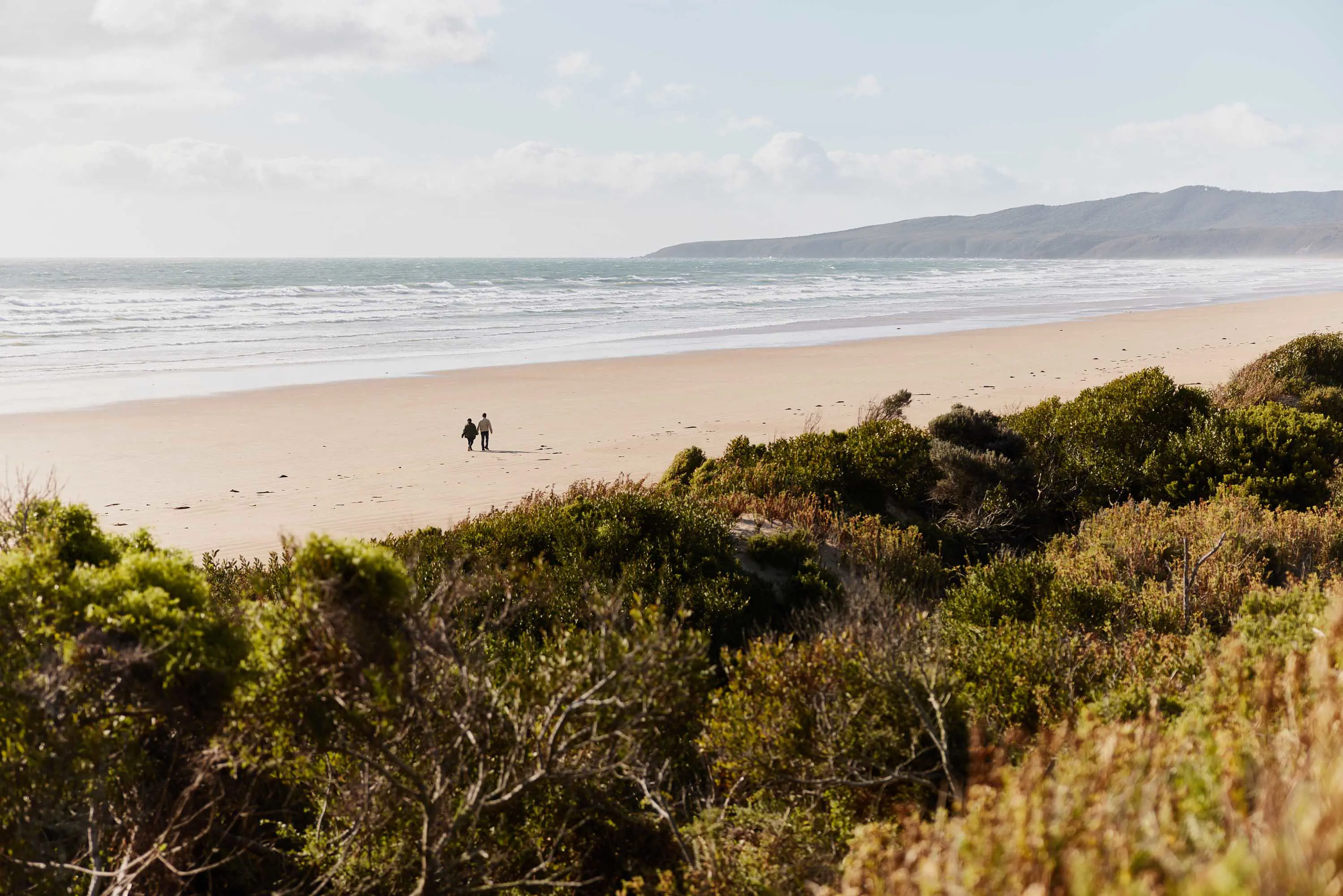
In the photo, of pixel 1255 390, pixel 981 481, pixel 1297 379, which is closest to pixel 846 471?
pixel 981 481

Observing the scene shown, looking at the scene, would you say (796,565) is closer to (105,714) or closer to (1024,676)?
(1024,676)

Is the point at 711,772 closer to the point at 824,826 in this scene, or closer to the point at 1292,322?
the point at 824,826

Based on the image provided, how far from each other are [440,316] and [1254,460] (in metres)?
45.0

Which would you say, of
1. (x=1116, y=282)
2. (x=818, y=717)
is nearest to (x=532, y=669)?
(x=818, y=717)

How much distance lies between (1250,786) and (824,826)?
276 centimetres

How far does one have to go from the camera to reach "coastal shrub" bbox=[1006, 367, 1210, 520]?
13.2m

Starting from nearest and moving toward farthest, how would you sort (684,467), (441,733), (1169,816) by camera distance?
(1169,816)
(441,733)
(684,467)

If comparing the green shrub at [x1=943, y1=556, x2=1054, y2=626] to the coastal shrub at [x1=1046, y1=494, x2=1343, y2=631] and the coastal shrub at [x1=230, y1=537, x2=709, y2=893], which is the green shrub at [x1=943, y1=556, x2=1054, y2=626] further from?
the coastal shrub at [x1=230, y1=537, x2=709, y2=893]

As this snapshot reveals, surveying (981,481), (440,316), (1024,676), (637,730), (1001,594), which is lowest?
(1001,594)

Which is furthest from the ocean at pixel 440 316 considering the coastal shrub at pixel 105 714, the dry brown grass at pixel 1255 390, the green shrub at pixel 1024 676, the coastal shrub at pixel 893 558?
the green shrub at pixel 1024 676

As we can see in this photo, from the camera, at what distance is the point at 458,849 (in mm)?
5059

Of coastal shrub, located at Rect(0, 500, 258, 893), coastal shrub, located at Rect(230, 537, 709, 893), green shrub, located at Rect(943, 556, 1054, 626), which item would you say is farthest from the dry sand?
coastal shrub, located at Rect(230, 537, 709, 893)

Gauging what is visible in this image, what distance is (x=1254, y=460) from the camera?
42.9ft

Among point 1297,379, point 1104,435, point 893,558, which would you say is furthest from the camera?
point 1297,379
